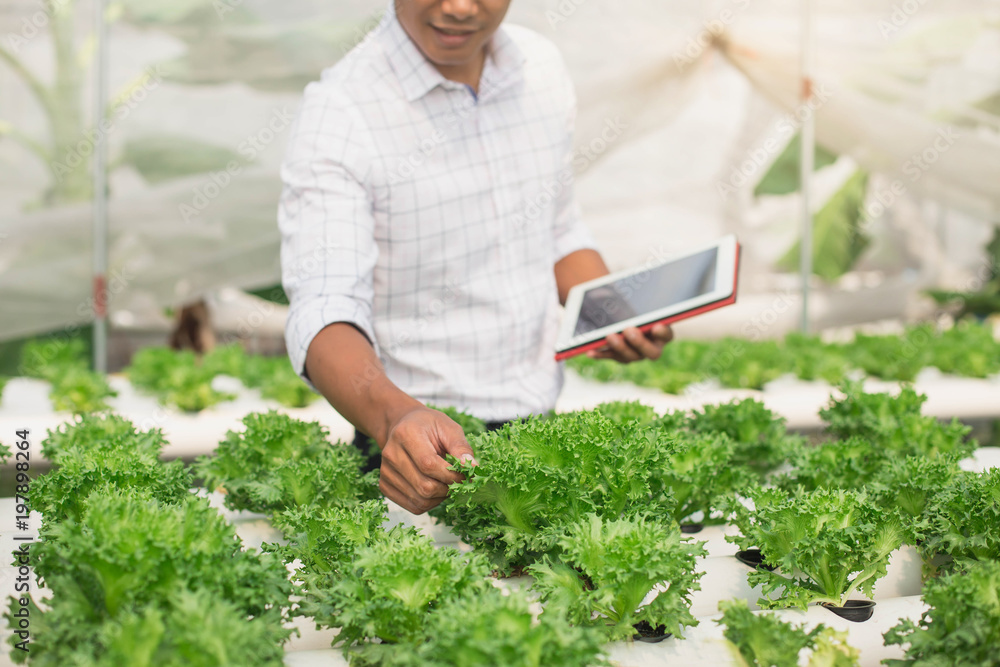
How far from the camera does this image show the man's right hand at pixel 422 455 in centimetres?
139

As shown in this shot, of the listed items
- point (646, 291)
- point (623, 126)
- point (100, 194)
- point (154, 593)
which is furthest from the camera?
point (623, 126)

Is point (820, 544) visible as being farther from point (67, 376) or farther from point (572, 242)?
point (67, 376)

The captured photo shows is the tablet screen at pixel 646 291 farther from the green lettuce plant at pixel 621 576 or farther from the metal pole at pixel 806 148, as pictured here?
the metal pole at pixel 806 148

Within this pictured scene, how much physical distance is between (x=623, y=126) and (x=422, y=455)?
3.89 meters

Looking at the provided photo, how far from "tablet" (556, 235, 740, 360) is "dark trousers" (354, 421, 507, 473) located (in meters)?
0.30

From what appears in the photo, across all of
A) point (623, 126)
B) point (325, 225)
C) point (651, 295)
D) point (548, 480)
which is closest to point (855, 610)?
point (548, 480)

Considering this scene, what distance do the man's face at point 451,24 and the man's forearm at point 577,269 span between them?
69 centimetres

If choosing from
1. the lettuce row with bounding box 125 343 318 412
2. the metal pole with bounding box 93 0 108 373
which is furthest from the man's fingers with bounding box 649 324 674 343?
the metal pole with bounding box 93 0 108 373

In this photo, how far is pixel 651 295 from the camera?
201 centimetres

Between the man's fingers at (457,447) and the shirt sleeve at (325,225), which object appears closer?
the man's fingers at (457,447)

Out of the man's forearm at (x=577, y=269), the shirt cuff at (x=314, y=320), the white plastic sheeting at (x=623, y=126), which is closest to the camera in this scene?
the shirt cuff at (x=314, y=320)

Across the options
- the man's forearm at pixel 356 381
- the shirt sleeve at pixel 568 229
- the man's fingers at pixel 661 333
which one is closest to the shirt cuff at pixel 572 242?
the shirt sleeve at pixel 568 229

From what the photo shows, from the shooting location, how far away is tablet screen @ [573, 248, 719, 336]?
197 cm

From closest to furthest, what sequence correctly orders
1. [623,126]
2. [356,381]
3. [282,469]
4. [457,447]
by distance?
1. [457,447]
2. [356,381]
3. [282,469]
4. [623,126]
